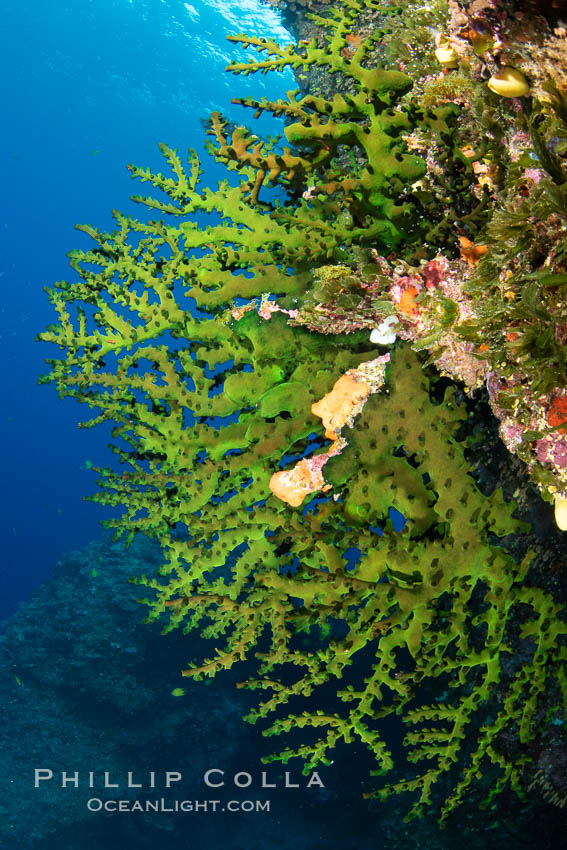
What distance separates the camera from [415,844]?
681cm

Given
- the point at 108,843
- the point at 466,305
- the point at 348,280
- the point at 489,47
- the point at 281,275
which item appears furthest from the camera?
the point at 108,843

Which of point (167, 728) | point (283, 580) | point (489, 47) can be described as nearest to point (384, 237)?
point (489, 47)

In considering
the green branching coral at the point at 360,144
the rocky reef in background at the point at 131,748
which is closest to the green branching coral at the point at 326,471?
the green branching coral at the point at 360,144

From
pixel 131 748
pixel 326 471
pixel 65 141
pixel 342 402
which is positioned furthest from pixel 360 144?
pixel 65 141

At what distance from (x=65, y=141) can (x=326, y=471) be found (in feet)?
313

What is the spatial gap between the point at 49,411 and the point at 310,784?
65.3m

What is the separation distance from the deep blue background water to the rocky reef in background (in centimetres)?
3711

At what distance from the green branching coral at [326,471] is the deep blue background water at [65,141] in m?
49.8

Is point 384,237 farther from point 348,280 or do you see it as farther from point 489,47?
point 489,47

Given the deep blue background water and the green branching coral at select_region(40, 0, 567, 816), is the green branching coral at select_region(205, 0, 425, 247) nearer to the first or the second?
the green branching coral at select_region(40, 0, 567, 816)

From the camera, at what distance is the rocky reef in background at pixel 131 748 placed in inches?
391

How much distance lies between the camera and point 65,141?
79125 millimetres

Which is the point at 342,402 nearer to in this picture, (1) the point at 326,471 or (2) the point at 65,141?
(1) the point at 326,471

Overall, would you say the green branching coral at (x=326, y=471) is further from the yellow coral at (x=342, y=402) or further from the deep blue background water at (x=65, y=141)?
the deep blue background water at (x=65, y=141)
